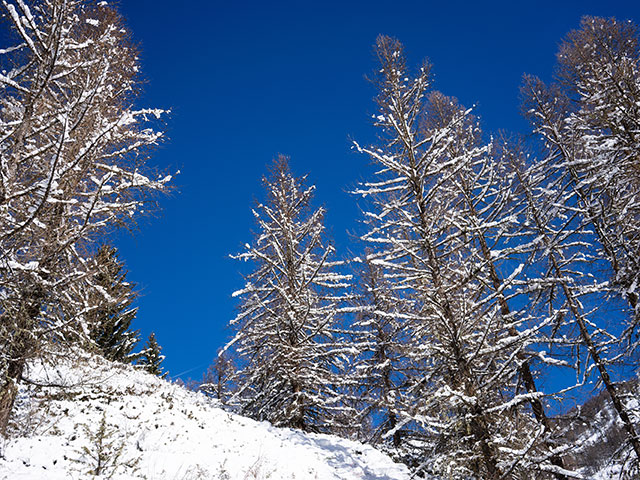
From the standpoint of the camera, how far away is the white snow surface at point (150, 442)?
5820 mm

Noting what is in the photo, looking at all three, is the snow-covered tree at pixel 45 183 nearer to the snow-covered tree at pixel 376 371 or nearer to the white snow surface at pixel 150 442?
the white snow surface at pixel 150 442

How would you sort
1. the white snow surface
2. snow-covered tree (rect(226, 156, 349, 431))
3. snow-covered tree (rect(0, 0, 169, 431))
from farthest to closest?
1. snow-covered tree (rect(226, 156, 349, 431))
2. the white snow surface
3. snow-covered tree (rect(0, 0, 169, 431))

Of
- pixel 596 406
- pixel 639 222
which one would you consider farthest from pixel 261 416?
pixel 639 222

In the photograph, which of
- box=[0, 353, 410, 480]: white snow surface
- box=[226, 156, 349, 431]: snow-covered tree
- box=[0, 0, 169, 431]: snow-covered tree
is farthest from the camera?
box=[226, 156, 349, 431]: snow-covered tree

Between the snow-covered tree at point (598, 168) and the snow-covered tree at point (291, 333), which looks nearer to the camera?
the snow-covered tree at point (598, 168)

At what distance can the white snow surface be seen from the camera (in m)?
5.82

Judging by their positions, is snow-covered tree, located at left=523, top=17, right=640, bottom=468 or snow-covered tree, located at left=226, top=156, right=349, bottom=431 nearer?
snow-covered tree, located at left=523, top=17, right=640, bottom=468

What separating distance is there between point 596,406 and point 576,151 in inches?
247

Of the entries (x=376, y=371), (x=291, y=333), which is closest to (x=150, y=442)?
(x=291, y=333)

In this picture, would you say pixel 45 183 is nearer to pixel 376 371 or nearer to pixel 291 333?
pixel 291 333

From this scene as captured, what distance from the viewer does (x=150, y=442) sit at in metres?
7.28

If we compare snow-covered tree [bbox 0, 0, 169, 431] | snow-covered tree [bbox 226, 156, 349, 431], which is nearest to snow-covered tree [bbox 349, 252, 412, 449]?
snow-covered tree [bbox 226, 156, 349, 431]

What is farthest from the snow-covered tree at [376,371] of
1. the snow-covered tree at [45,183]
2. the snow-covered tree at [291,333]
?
the snow-covered tree at [45,183]

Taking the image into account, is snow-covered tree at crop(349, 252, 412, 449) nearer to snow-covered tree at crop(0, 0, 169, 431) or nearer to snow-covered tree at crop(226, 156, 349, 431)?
snow-covered tree at crop(226, 156, 349, 431)
